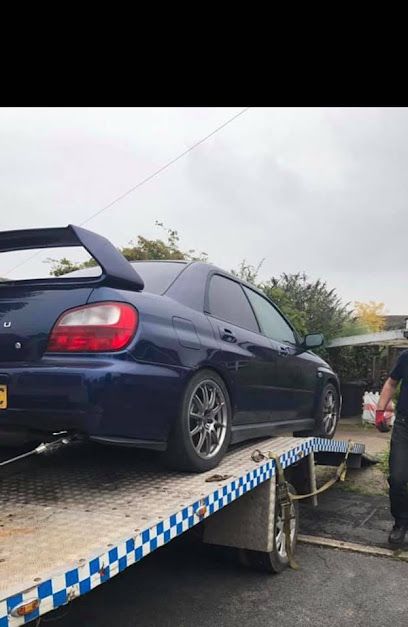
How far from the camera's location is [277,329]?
15.6ft

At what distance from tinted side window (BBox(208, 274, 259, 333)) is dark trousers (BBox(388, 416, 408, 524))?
146cm

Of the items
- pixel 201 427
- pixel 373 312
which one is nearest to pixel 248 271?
pixel 373 312

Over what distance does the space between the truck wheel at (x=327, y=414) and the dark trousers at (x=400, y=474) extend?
849 millimetres

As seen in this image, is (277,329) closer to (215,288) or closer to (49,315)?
(215,288)

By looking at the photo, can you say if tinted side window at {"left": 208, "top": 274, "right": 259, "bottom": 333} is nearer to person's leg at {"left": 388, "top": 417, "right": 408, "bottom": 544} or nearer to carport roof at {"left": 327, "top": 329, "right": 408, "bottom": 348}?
person's leg at {"left": 388, "top": 417, "right": 408, "bottom": 544}

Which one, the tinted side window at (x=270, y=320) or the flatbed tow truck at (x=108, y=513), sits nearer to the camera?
the flatbed tow truck at (x=108, y=513)

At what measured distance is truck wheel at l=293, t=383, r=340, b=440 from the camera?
5.17 metres

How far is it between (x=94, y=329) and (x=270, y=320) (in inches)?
89.9

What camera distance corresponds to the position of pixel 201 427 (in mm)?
3184

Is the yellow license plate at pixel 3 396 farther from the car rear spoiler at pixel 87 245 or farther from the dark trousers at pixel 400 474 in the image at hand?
the dark trousers at pixel 400 474

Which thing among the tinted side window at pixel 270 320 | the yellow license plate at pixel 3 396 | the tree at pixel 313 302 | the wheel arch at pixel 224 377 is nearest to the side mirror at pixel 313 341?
the tinted side window at pixel 270 320

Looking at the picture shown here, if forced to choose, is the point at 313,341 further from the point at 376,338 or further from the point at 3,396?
the point at 376,338

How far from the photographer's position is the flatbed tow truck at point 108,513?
71.0 inches
